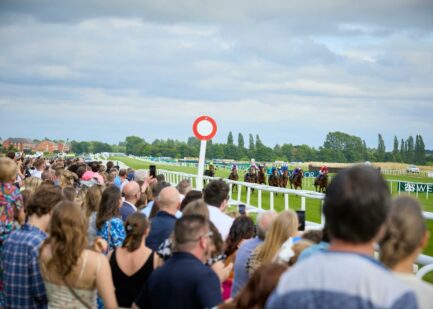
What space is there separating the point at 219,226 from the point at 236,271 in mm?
1621

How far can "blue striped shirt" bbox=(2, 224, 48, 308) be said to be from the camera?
4070 mm

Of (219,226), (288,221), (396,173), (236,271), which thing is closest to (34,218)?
(236,271)

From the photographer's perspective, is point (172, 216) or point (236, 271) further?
point (172, 216)

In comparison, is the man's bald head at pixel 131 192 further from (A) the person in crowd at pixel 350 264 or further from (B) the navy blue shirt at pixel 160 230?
(A) the person in crowd at pixel 350 264

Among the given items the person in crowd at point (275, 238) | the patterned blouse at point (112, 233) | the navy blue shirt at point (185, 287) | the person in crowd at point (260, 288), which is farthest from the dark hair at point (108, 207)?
the person in crowd at point (260, 288)

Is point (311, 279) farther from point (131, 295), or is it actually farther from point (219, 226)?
point (219, 226)

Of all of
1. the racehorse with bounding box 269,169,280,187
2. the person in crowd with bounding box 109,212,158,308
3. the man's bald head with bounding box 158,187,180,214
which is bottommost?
the racehorse with bounding box 269,169,280,187

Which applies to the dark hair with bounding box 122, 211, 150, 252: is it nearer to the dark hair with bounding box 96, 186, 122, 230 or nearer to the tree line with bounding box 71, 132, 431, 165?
the dark hair with bounding box 96, 186, 122, 230

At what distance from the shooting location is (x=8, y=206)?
17.5 ft

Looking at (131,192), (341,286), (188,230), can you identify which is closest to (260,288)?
(188,230)

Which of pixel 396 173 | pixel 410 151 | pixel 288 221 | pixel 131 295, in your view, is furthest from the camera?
pixel 410 151

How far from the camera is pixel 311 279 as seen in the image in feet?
6.72

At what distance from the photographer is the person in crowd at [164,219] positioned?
579 cm

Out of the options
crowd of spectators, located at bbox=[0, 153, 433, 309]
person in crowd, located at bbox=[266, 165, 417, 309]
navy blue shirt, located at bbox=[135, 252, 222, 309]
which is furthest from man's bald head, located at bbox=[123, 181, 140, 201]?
person in crowd, located at bbox=[266, 165, 417, 309]
